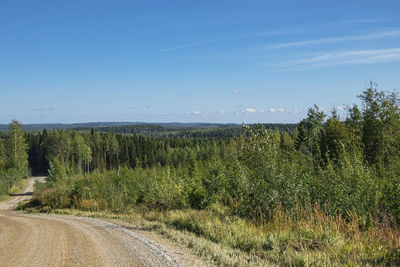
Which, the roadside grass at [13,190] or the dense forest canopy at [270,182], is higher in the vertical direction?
the dense forest canopy at [270,182]

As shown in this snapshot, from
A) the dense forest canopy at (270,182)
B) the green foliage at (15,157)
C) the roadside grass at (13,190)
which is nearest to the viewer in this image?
the dense forest canopy at (270,182)

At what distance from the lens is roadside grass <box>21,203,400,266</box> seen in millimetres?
6297

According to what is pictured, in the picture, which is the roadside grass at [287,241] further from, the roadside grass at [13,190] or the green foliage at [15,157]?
the green foliage at [15,157]

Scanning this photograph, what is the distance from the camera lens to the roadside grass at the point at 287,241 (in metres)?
6.30

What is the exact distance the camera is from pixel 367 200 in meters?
10.0

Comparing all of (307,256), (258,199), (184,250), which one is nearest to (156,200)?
(258,199)

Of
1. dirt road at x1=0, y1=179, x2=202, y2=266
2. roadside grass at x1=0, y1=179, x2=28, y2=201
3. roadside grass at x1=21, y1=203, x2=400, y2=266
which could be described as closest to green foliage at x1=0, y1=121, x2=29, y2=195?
roadside grass at x1=0, y1=179, x2=28, y2=201

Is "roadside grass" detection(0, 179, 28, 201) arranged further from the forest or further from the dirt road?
the dirt road

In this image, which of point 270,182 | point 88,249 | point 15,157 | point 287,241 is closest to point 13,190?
point 15,157

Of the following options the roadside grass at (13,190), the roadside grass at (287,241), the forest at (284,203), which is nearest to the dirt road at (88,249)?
the roadside grass at (287,241)

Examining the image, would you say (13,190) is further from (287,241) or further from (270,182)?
(287,241)

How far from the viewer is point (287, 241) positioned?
25.3 feet

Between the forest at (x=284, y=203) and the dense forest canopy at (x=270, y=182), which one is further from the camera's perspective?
the dense forest canopy at (x=270, y=182)

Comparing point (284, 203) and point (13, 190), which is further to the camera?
point (13, 190)
